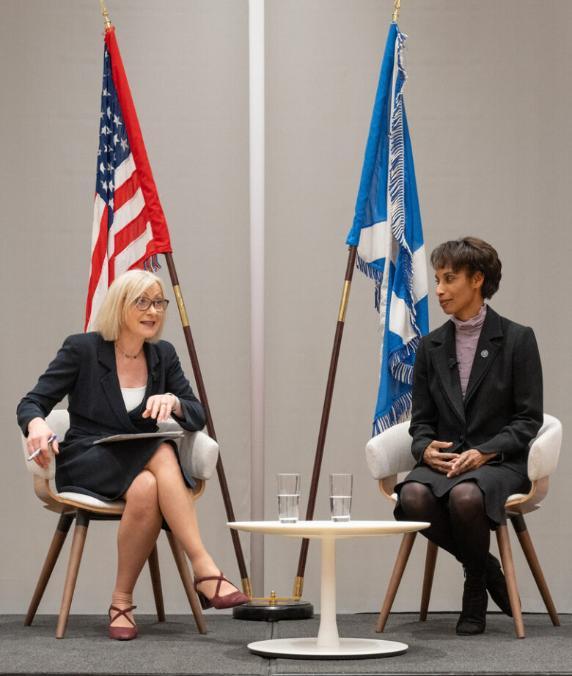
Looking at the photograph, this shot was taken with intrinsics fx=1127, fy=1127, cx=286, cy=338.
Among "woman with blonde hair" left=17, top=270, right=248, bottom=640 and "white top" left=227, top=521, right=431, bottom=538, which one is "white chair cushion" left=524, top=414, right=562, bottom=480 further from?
"woman with blonde hair" left=17, top=270, right=248, bottom=640

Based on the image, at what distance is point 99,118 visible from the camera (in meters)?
4.78

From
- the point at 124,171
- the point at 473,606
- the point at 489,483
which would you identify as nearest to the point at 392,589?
the point at 473,606

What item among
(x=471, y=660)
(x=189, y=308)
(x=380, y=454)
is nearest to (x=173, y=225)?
(x=189, y=308)

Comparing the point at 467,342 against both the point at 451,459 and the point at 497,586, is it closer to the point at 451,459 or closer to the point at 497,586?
the point at 451,459

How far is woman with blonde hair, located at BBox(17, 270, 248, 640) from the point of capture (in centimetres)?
337

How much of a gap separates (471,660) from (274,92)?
2698 mm

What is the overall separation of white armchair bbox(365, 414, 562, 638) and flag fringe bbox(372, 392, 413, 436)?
0.18m

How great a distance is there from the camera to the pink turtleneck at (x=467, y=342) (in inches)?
146

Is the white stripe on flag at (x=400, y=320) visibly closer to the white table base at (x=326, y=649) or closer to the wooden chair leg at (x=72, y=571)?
the white table base at (x=326, y=649)

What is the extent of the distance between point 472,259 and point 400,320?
575 millimetres

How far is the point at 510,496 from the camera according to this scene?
3.49 m

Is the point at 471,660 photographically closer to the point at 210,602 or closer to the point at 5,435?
the point at 210,602

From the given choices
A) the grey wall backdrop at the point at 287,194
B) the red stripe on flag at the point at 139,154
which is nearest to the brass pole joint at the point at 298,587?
the grey wall backdrop at the point at 287,194

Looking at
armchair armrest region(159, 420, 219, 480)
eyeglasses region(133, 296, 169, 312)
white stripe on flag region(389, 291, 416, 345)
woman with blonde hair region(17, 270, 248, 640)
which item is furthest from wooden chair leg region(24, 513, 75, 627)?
white stripe on flag region(389, 291, 416, 345)
